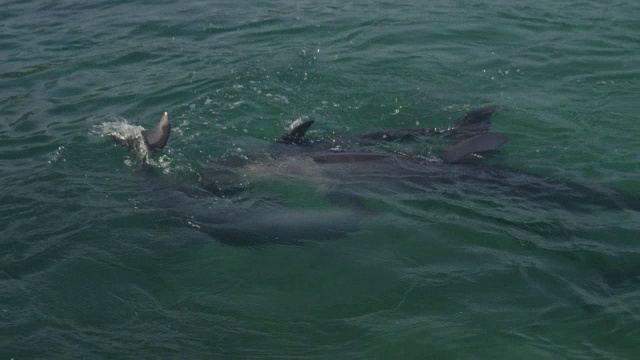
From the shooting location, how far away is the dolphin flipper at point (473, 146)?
7887mm

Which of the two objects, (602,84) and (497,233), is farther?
(602,84)

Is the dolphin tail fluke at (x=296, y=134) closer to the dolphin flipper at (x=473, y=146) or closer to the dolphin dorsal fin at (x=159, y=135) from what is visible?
the dolphin dorsal fin at (x=159, y=135)

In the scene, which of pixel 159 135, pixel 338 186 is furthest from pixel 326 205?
pixel 159 135

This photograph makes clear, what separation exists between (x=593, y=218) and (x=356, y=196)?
2162 mm

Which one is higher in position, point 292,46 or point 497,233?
point 292,46

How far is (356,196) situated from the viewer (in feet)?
24.7

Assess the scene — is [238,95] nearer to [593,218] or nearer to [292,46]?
[292,46]

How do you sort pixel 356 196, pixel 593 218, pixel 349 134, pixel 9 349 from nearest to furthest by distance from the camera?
pixel 9 349
pixel 593 218
pixel 356 196
pixel 349 134

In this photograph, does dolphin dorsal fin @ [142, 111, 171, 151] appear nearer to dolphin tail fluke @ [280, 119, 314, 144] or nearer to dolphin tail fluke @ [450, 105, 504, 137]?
dolphin tail fluke @ [280, 119, 314, 144]

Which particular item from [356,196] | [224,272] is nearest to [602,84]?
[356,196]

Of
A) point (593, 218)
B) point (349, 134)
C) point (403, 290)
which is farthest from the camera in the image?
point (349, 134)

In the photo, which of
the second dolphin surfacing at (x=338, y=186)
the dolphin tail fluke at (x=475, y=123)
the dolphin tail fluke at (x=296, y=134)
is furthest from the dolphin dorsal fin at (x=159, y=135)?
the dolphin tail fluke at (x=475, y=123)

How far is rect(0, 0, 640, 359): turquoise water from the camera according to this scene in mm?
5523

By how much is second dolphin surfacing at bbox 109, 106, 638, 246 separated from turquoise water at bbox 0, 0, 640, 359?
0.52 feet
